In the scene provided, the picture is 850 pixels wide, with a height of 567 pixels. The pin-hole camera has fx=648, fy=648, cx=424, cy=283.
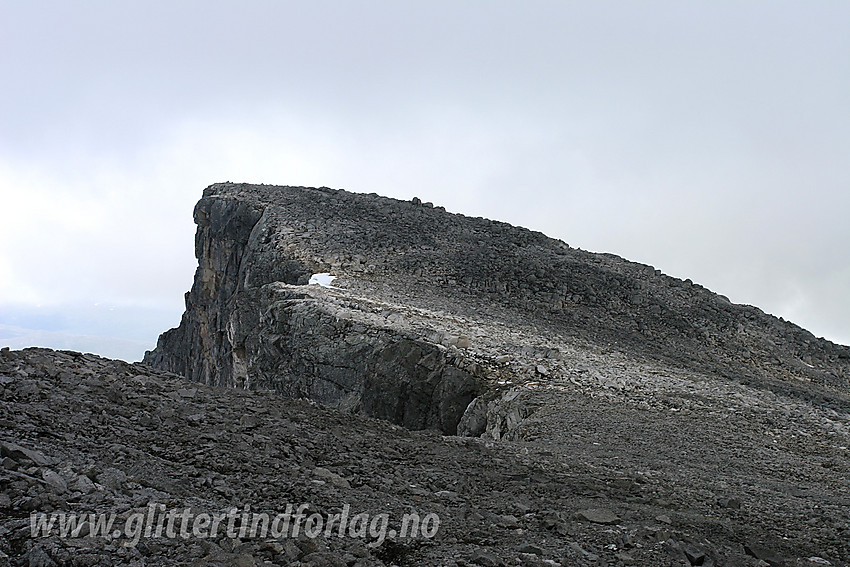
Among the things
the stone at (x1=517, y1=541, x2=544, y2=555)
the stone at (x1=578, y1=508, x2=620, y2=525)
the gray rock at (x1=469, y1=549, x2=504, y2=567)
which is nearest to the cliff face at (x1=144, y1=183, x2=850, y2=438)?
the stone at (x1=578, y1=508, x2=620, y2=525)

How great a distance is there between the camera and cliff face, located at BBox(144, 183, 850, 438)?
15250 millimetres

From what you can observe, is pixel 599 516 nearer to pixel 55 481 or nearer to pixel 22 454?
pixel 55 481

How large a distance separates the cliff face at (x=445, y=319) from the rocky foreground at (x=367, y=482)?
354 centimetres

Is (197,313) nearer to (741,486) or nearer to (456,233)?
(456,233)

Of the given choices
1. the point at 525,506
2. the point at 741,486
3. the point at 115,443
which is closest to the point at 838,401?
the point at 741,486

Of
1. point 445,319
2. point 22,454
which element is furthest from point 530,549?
point 445,319

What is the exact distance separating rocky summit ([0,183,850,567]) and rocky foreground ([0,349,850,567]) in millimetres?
32

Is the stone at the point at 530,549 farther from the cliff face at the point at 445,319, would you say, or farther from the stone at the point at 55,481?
the cliff face at the point at 445,319

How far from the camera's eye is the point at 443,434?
12.9 meters

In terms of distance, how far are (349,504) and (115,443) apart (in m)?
2.45

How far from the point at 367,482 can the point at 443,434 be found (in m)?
6.06

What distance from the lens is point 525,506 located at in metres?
6.85

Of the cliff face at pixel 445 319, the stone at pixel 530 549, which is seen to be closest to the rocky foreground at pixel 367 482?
the stone at pixel 530 549

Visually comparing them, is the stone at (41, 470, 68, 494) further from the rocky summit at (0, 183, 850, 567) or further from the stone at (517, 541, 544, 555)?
the stone at (517, 541, 544, 555)
